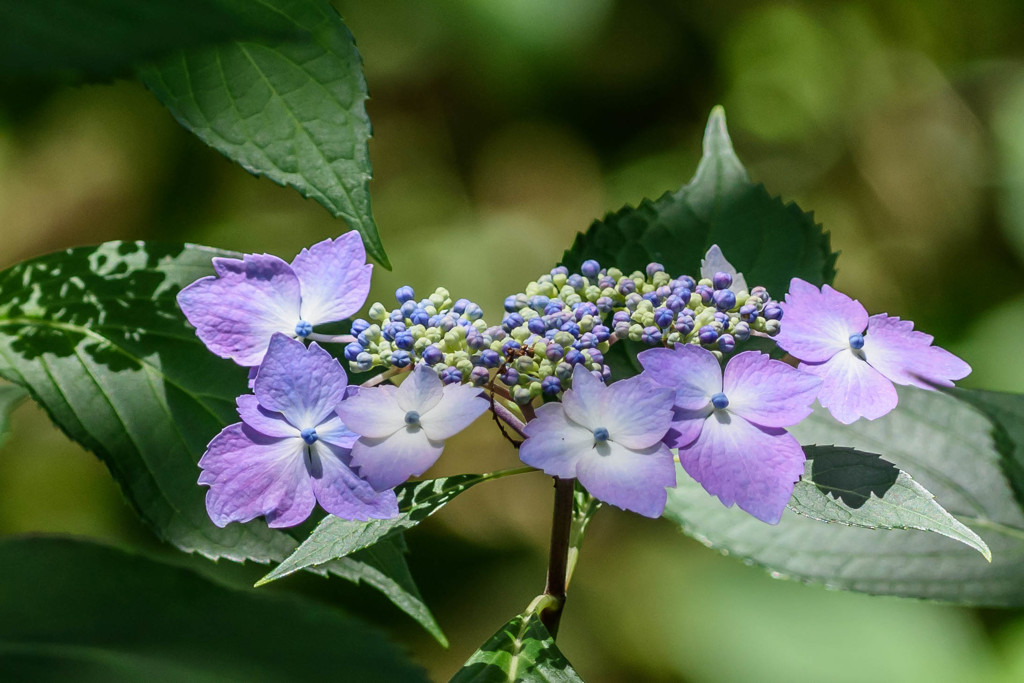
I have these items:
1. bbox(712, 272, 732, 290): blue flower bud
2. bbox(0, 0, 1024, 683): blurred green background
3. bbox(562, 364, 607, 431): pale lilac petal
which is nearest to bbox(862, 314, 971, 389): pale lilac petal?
bbox(712, 272, 732, 290): blue flower bud

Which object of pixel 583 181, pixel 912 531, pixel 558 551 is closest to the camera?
pixel 558 551

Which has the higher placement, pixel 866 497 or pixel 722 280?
pixel 722 280

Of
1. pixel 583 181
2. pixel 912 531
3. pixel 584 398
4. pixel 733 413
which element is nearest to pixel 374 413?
pixel 584 398

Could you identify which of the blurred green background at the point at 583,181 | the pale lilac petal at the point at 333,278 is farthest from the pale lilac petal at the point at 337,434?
the blurred green background at the point at 583,181

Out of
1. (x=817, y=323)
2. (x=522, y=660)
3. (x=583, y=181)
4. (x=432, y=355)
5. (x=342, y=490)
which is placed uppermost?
(x=583, y=181)

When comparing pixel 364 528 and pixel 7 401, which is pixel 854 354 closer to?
pixel 364 528

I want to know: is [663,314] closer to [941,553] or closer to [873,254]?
[941,553]

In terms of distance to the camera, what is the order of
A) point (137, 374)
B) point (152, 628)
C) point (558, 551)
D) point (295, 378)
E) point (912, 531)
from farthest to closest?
point (912, 531), point (137, 374), point (558, 551), point (295, 378), point (152, 628)

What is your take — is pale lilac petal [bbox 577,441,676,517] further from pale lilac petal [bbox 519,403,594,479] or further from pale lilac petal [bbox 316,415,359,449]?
→ pale lilac petal [bbox 316,415,359,449]
